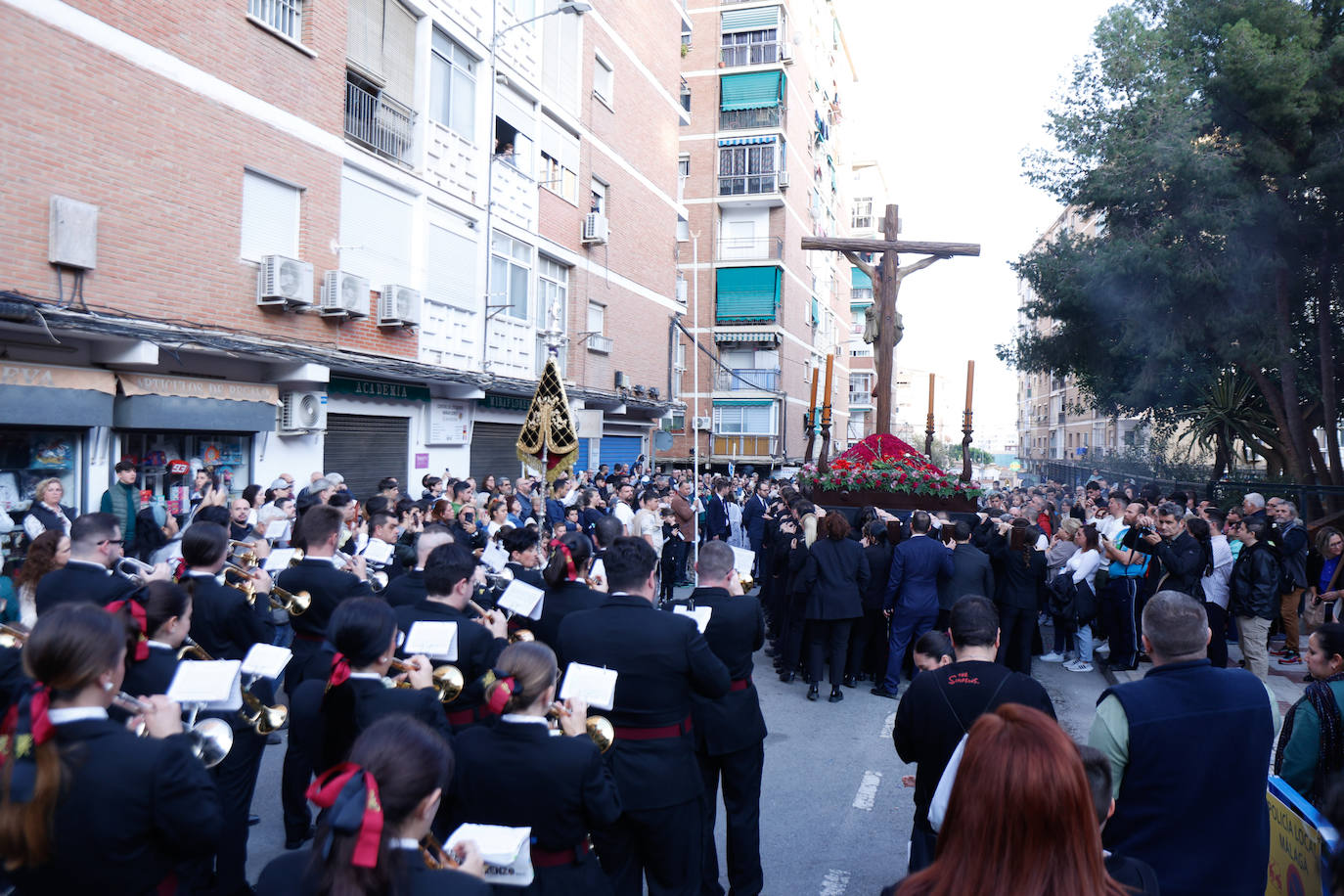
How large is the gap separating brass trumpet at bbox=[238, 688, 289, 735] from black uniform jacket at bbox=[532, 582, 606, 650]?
1.50 meters

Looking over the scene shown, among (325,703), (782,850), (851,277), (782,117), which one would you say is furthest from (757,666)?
(851,277)

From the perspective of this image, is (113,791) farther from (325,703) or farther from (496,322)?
(496,322)

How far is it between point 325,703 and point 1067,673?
29.4 feet

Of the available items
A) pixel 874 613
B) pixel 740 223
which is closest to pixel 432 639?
pixel 874 613

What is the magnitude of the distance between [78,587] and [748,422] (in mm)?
34675

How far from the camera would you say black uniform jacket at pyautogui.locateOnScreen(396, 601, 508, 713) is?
4.37 m

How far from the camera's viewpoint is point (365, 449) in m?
15.2

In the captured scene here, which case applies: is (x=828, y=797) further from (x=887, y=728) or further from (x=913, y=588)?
(x=913, y=588)

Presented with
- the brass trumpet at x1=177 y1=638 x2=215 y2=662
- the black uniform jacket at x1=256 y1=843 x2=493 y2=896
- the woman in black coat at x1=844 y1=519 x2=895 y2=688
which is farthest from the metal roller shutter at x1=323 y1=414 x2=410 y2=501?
the black uniform jacket at x1=256 y1=843 x2=493 y2=896

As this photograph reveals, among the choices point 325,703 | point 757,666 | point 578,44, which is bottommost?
point 757,666

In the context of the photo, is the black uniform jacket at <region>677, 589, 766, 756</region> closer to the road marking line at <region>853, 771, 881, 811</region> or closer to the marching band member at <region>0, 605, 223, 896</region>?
the road marking line at <region>853, 771, 881, 811</region>

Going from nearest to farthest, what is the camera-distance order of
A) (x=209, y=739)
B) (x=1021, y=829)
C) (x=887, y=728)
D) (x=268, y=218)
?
1. (x=1021, y=829)
2. (x=209, y=739)
3. (x=887, y=728)
4. (x=268, y=218)

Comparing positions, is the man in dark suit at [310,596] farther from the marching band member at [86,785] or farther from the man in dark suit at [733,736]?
the marching band member at [86,785]

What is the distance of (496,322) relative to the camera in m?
18.3
